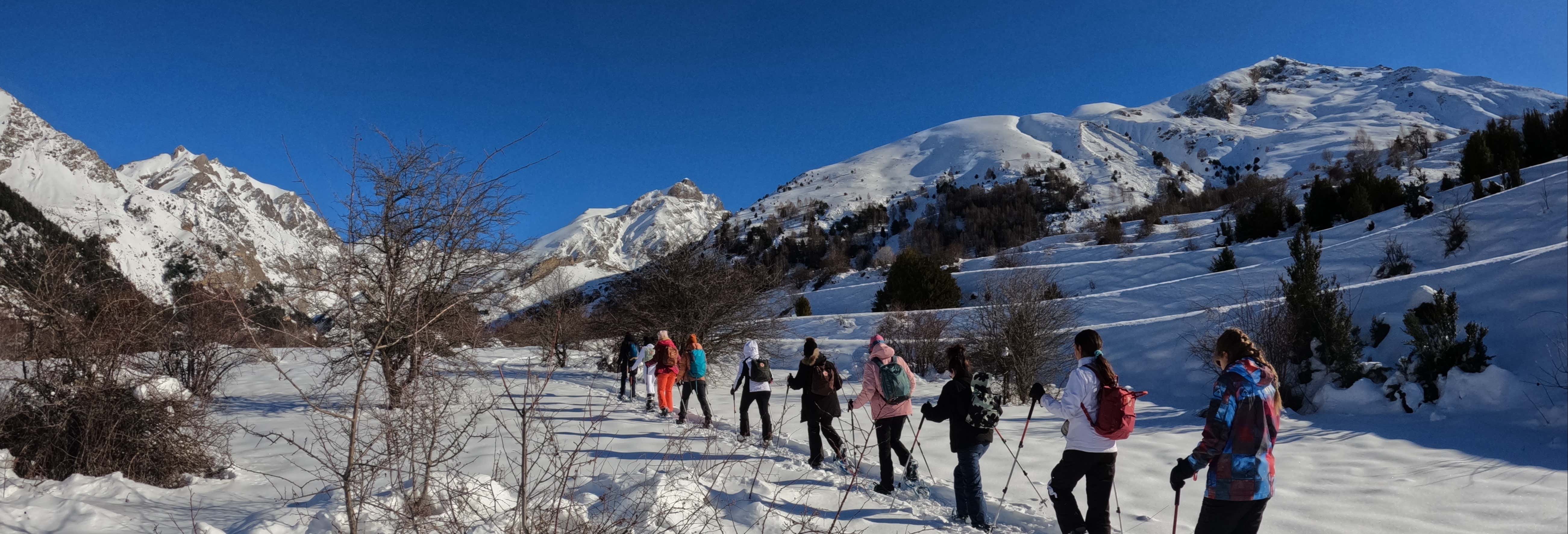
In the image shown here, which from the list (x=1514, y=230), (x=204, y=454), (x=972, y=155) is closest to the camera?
(x=204, y=454)

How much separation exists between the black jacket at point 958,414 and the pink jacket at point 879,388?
0.53 meters

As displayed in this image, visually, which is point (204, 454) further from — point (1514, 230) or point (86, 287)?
point (1514, 230)

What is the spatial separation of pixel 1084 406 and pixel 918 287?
69.7ft

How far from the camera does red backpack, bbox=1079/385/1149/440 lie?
13.3 feet

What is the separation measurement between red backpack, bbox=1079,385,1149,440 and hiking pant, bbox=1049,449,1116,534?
0.19 m

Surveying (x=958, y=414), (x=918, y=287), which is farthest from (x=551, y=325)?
(x=918, y=287)

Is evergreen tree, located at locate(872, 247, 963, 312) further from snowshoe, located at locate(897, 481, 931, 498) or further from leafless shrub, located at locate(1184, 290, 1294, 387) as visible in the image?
snowshoe, located at locate(897, 481, 931, 498)

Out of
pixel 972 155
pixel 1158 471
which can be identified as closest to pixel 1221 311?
pixel 1158 471

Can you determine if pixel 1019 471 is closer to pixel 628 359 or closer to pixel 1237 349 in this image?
pixel 1237 349

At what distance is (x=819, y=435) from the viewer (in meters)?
6.70

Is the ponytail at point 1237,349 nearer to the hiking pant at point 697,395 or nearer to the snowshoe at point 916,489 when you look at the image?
the snowshoe at point 916,489

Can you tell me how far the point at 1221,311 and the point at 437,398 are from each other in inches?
563

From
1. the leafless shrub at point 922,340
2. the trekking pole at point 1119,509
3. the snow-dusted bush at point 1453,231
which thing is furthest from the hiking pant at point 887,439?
the snow-dusted bush at point 1453,231

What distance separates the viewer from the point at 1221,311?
13.0 metres
